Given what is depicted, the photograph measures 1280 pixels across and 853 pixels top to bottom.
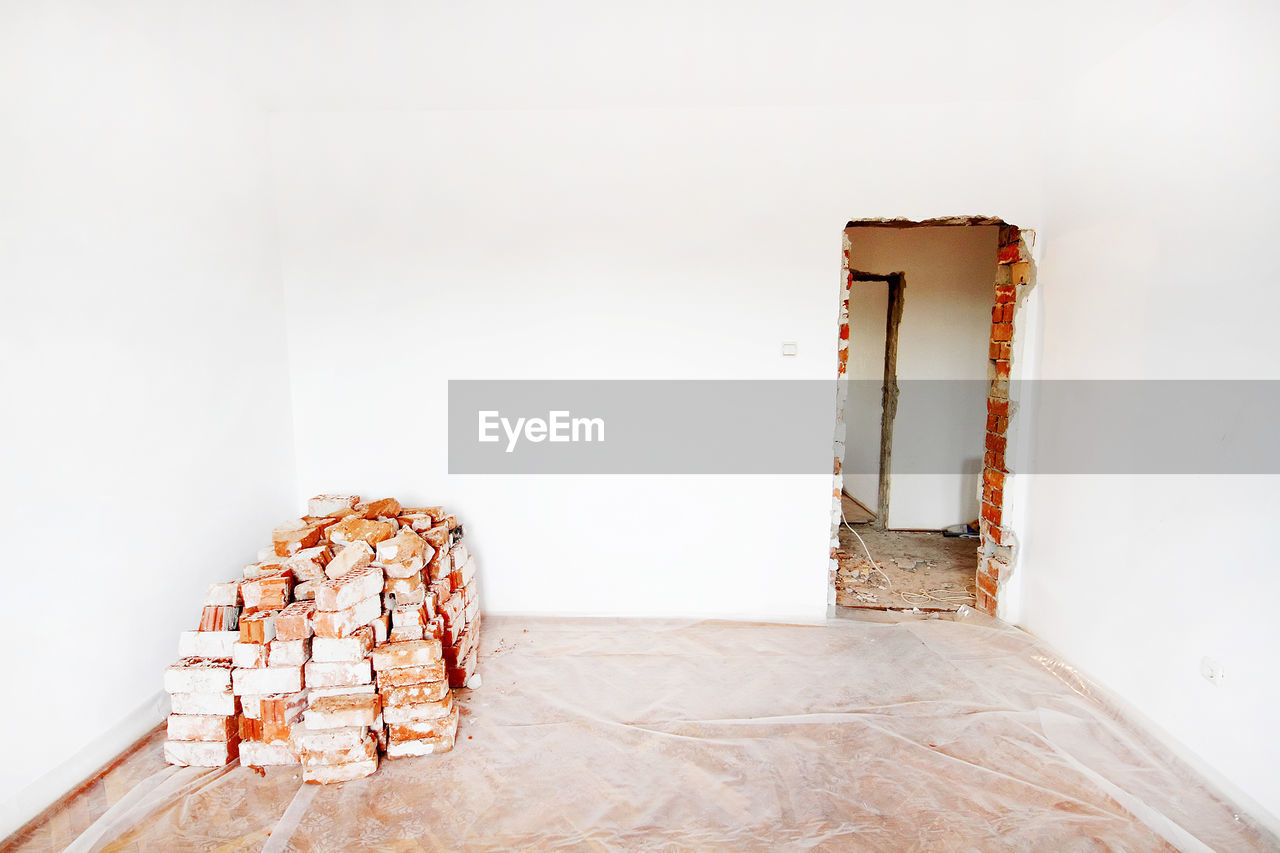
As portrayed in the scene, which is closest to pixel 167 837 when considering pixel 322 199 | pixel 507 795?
pixel 507 795

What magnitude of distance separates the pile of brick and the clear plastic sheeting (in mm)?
90

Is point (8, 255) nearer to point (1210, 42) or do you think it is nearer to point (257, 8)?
point (257, 8)

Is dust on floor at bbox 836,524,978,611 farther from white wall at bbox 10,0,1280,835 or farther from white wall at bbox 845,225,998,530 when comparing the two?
white wall at bbox 10,0,1280,835

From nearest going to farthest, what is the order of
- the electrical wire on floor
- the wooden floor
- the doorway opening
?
the wooden floor → the electrical wire on floor → the doorway opening

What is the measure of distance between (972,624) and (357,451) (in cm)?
353

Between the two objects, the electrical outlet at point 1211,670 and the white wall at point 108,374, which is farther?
the electrical outlet at point 1211,670

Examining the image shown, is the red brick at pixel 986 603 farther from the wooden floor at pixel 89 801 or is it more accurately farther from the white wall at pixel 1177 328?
the wooden floor at pixel 89 801

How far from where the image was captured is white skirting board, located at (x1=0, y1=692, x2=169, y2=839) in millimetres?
1820

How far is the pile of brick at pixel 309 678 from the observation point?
2.07m

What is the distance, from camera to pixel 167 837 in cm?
182

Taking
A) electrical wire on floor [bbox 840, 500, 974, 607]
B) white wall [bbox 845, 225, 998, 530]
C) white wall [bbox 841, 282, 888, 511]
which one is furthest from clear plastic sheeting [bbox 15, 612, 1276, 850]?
white wall [bbox 841, 282, 888, 511]

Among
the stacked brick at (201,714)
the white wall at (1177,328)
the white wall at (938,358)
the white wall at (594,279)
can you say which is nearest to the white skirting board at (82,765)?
the stacked brick at (201,714)

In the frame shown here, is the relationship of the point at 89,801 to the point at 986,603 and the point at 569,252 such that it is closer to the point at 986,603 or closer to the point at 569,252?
the point at 569,252

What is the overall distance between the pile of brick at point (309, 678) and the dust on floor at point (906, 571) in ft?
7.88
